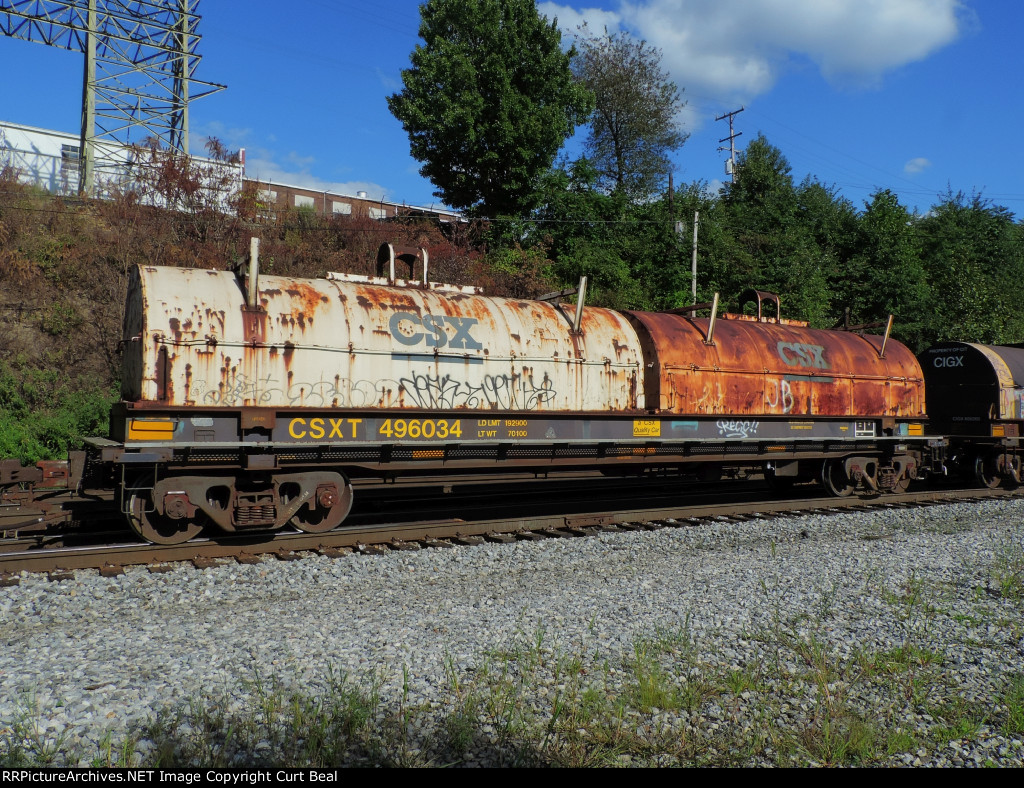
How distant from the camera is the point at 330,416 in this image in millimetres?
8266

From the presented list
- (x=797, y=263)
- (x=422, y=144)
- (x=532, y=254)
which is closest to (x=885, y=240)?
(x=797, y=263)

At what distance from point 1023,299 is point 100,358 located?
42.7 meters

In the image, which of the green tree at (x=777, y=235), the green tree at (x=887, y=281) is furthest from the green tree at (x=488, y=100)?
the green tree at (x=887, y=281)

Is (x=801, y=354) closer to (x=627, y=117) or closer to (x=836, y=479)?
(x=836, y=479)

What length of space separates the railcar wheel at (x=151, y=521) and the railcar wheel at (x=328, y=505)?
1.19 m

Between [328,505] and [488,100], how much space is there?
974 inches

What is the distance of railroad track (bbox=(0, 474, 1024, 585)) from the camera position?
7.16m

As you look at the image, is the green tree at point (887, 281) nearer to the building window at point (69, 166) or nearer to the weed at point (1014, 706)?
the weed at point (1014, 706)

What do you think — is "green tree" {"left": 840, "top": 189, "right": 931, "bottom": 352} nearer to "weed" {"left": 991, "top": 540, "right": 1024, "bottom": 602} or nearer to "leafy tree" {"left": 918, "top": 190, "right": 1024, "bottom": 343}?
"leafy tree" {"left": 918, "top": 190, "right": 1024, "bottom": 343}

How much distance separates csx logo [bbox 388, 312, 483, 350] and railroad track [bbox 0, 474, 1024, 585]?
2426mm

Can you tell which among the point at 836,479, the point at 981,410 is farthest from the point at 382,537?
the point at 981,410

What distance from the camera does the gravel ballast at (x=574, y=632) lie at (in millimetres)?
3947

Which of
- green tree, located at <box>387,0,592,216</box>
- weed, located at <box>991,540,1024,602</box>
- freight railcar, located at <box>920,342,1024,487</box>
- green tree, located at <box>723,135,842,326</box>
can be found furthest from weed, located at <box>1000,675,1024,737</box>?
green tree, located at <box>723,135,842,326</box>
